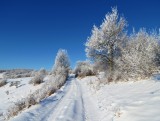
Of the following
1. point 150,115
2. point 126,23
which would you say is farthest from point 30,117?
point 126,23

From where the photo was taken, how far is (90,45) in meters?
28.5

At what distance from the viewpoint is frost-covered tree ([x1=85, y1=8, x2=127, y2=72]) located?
2809cm

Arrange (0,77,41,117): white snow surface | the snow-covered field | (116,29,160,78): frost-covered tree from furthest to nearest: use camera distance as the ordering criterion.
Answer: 1. the snow-covered field
2. (0,77,41,117): white snow surface
3. (116,29,160,78): frost-covered tree

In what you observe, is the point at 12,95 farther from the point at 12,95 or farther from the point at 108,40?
the point at 108,40

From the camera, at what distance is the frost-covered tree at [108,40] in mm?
28094

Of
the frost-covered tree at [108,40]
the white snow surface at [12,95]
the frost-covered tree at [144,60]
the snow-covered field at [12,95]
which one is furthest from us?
the frost-covered tree at [108,40]

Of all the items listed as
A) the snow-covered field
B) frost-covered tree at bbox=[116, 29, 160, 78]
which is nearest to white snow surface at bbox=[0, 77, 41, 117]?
the snow-covered field

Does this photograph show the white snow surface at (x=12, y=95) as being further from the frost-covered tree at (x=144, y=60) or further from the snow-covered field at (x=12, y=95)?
the frost-covered tree at (x=144, y=60)

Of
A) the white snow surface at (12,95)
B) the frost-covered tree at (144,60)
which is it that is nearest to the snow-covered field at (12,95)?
the white snow surface at (12,95)

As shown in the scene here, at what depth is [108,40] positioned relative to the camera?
1104 inches

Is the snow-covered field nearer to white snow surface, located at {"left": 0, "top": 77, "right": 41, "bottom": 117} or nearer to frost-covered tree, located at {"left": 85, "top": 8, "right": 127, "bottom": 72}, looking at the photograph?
white snow surface, located at {"left": 0, "top": 77, "right": 41, "bottom": 117}

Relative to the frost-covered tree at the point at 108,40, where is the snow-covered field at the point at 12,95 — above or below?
below

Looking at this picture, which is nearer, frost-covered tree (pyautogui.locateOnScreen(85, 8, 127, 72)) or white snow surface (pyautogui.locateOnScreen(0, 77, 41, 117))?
white snow surface (pyautogui.locateOnScreen(0, 77, 41, 117))

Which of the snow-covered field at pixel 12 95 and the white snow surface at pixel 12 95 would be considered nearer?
the white snow surface at pixel 12 95
